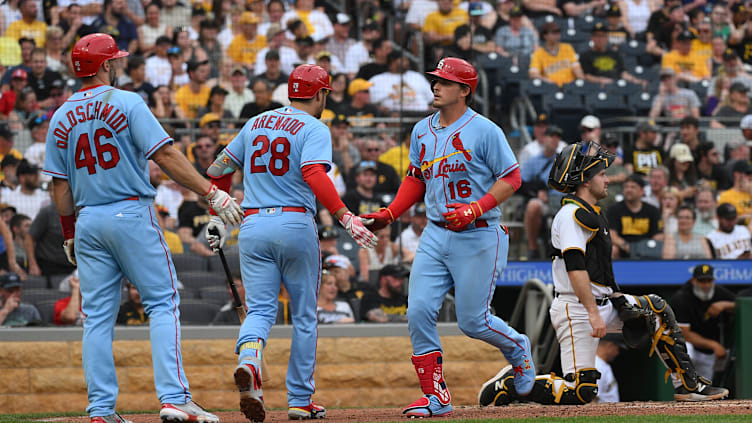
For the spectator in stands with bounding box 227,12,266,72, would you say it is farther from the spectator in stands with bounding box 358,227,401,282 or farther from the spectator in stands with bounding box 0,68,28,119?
the spectator in stands with bounding box 358,227,401,282

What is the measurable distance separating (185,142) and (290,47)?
207cm

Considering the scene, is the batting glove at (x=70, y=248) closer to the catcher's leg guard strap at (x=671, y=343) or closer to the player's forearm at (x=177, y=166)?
the player's forearm at (x=177, y=166)

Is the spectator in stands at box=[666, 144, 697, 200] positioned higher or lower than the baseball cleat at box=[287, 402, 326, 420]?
higher

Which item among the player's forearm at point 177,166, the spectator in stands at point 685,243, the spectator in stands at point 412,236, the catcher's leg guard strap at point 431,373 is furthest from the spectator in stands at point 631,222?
the player's forearm at point 177,166

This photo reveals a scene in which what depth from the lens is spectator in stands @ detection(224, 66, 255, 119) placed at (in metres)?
10.7

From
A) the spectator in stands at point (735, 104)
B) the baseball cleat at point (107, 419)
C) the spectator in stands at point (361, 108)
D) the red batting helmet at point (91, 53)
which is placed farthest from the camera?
the spectator in stands at point (735, 104)

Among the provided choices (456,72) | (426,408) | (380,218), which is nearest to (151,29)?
(380,218)

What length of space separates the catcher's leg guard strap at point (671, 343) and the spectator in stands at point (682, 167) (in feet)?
15.6

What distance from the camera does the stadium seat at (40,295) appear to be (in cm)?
850

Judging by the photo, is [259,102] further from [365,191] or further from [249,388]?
[249,388]

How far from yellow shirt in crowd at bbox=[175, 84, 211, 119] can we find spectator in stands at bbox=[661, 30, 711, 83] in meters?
6.25

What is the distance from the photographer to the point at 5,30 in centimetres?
1062

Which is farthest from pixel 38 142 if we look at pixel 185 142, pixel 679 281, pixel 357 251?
pixel 679 281

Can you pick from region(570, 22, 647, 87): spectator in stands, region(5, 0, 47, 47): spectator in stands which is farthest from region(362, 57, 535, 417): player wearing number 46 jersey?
region(570, 22, 647, 87): spectator in stands
